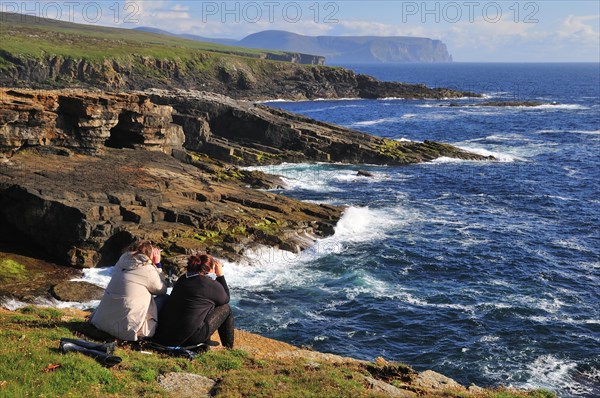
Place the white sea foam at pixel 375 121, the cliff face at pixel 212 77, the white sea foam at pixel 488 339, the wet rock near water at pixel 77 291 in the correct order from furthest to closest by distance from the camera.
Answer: the cliff face at pixel 212 77 → the white sea foam at pixel 375 121 → the wet rock near water at pixel 77 291 → the white sea foam at pixel 488 339

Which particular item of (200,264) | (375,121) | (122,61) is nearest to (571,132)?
(375,121)

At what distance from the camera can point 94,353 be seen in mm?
13164

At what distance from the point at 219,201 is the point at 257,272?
9.21 m

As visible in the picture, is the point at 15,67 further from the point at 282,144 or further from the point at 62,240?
the point at 62,240

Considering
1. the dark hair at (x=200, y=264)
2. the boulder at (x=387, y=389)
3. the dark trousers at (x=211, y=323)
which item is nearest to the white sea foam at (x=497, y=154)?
the boulder at (x=387, y=389)

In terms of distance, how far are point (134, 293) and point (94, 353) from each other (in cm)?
160

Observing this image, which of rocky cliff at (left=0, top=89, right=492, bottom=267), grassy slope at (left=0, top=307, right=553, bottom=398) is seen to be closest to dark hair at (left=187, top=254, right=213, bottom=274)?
grassy slope at (left=0, top=307, right=553, bottom=398)

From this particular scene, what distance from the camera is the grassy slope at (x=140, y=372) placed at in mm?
11609

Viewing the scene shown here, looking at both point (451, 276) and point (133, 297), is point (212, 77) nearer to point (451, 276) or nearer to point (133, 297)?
point (451, 276)

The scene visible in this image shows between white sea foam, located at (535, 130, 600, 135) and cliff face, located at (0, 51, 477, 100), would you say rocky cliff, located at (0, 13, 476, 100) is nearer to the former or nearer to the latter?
cliff face, located at (0, 51, 477, 100)

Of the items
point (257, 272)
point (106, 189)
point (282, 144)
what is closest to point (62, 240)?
point (106, 189)

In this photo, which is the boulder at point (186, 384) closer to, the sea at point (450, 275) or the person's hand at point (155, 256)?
the person's hand at point (155, 256)

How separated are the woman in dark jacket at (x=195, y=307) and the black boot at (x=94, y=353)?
1.70 metres

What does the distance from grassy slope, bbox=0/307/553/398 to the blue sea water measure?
376 inches
